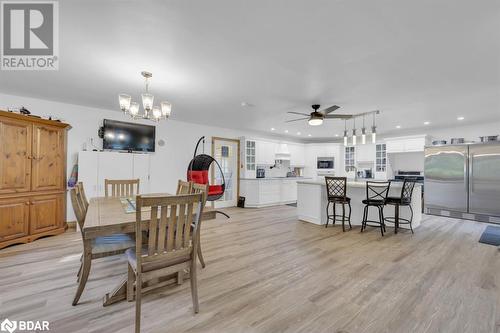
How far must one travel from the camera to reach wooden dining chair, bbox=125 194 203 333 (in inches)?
61.6

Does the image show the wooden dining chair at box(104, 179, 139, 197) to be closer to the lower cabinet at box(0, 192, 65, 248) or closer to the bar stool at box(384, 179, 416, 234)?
the lower cabinet at box(0, 192, 65, 248)

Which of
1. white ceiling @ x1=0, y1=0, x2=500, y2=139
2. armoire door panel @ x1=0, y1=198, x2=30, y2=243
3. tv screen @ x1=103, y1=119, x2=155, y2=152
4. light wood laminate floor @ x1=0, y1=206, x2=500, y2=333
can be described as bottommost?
light wood laminate floor @ x1=0, y1=206, x2=500, y2=333

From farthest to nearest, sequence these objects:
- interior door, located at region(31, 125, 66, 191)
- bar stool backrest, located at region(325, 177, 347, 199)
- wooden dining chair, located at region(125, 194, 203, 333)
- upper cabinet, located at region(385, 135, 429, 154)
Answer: upper cabinet, located at region(385, 135, 429, 154), bar stool backrest, located at region(325, 177, 347, 199), interior door, located at region(31, 125, 66, 191), wooden dining chair, located at region(125, 194, 203, 333)

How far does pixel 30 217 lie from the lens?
3.48m

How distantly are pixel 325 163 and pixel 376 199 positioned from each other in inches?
165

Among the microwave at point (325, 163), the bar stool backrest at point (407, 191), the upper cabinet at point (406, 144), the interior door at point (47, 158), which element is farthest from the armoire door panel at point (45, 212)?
the upper cabinet at point (406, 144)

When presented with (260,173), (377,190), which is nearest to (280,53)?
(377,190)

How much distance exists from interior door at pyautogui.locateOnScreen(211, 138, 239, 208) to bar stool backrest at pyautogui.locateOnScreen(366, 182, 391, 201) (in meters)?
3.70

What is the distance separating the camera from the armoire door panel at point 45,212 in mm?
3523

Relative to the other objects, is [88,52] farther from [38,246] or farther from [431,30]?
[431,30]

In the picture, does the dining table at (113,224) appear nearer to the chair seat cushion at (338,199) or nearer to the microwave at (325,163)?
the chair seat cushion at (338,199)

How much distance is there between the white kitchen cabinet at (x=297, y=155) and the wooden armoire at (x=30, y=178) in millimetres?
6457

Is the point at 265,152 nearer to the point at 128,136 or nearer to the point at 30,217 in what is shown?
the point at 128,136

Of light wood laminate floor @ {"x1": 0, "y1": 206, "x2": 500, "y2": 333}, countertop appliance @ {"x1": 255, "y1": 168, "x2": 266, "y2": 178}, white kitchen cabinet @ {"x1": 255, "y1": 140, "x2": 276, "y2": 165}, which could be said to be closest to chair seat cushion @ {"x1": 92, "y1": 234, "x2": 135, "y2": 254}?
light wood laminate floor @ {"x1": 0, "y1": 206, "x2": 500, "y2": 333}
